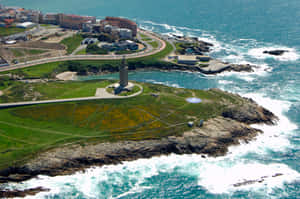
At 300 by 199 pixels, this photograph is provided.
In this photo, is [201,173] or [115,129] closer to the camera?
[201,173]

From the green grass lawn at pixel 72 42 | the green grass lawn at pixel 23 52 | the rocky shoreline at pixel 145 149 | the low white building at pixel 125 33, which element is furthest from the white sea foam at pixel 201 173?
the low white building at pixel 125 33

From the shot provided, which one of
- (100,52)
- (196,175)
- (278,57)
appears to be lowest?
(196,175)

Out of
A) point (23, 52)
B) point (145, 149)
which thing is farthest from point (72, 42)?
point (145, 149)

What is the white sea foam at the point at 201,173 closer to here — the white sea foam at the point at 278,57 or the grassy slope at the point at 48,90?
the grassy slope at the point at 48,90

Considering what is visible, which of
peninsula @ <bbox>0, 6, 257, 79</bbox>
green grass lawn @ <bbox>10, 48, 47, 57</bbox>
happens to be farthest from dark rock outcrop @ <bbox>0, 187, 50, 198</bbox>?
green grass lawn @ <bbox>10, 48, 47, 57</bbox>

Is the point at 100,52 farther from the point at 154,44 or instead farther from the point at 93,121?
the point at 93,121

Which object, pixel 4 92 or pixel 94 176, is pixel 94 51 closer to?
pixel 4 92
